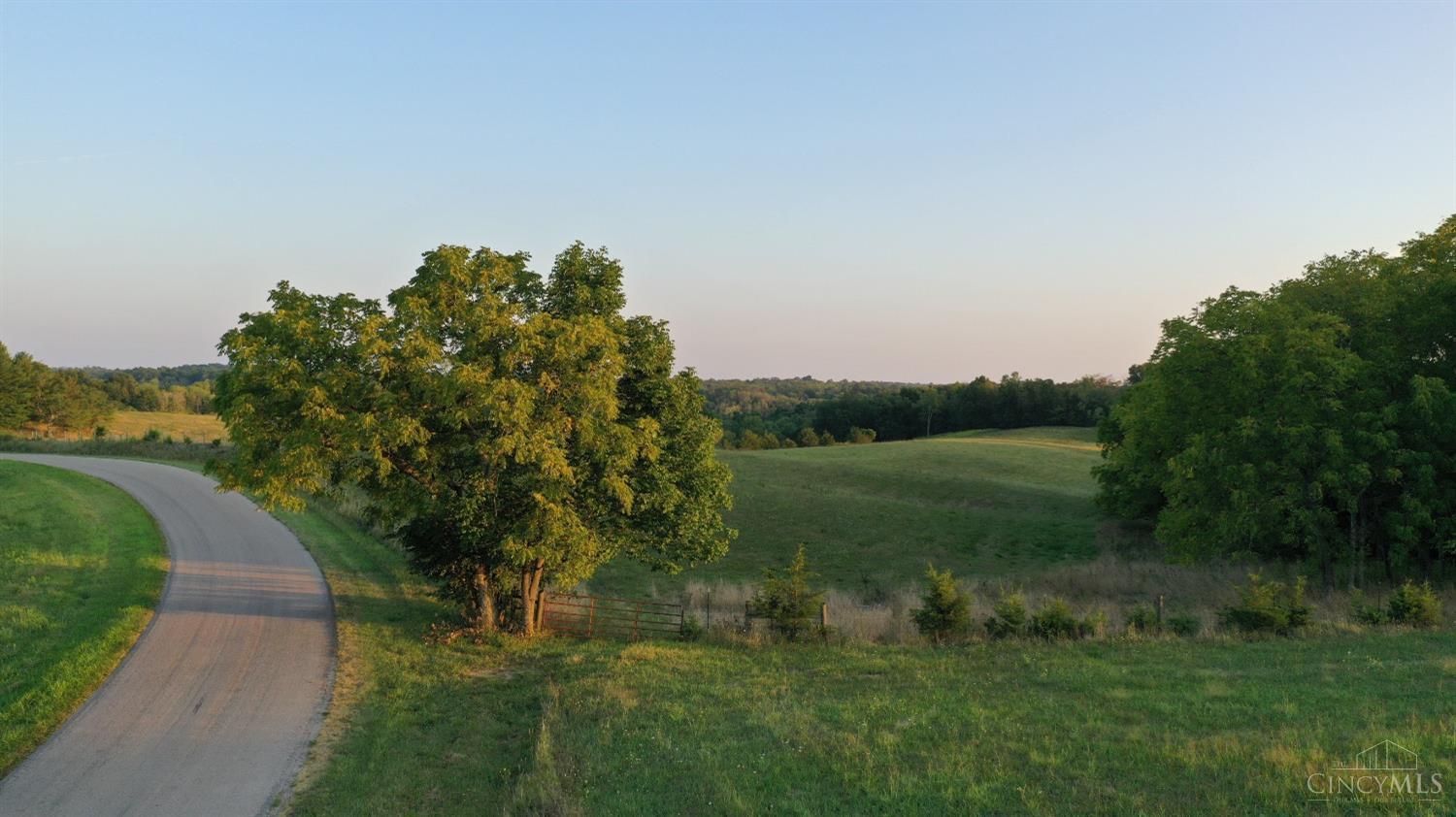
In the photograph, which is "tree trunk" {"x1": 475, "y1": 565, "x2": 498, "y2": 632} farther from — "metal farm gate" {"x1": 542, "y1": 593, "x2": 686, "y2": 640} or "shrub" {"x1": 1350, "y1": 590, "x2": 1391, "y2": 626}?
"shrub" {"x1": 1350, "y1": 590, "x2": 1391, "y2": 626}

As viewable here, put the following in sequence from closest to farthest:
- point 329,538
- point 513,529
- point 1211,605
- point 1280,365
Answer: point 513,529
point 1211,605
point 1280,365
point 329,538

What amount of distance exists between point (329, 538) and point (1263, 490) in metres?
36.6

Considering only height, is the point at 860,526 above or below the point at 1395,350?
below

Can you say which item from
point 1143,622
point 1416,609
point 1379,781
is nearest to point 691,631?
point 1143,622

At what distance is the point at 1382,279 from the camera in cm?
2930

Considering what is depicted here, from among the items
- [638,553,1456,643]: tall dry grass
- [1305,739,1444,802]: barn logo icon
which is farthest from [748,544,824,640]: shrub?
[1305,739,1444,802]: barn logo icon

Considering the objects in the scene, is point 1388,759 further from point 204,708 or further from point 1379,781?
point 204,708

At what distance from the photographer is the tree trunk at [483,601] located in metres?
20.6

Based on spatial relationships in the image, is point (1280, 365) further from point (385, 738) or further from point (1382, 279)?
point (385, 738)

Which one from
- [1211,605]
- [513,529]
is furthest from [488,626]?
[1211,605]

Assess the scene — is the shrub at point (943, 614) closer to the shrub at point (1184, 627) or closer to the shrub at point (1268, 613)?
the shrub at point (1184, 627)

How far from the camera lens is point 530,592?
69.3 feet

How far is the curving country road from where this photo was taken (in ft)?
35.9

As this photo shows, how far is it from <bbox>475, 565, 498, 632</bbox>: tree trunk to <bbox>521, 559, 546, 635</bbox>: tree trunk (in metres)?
0.83
